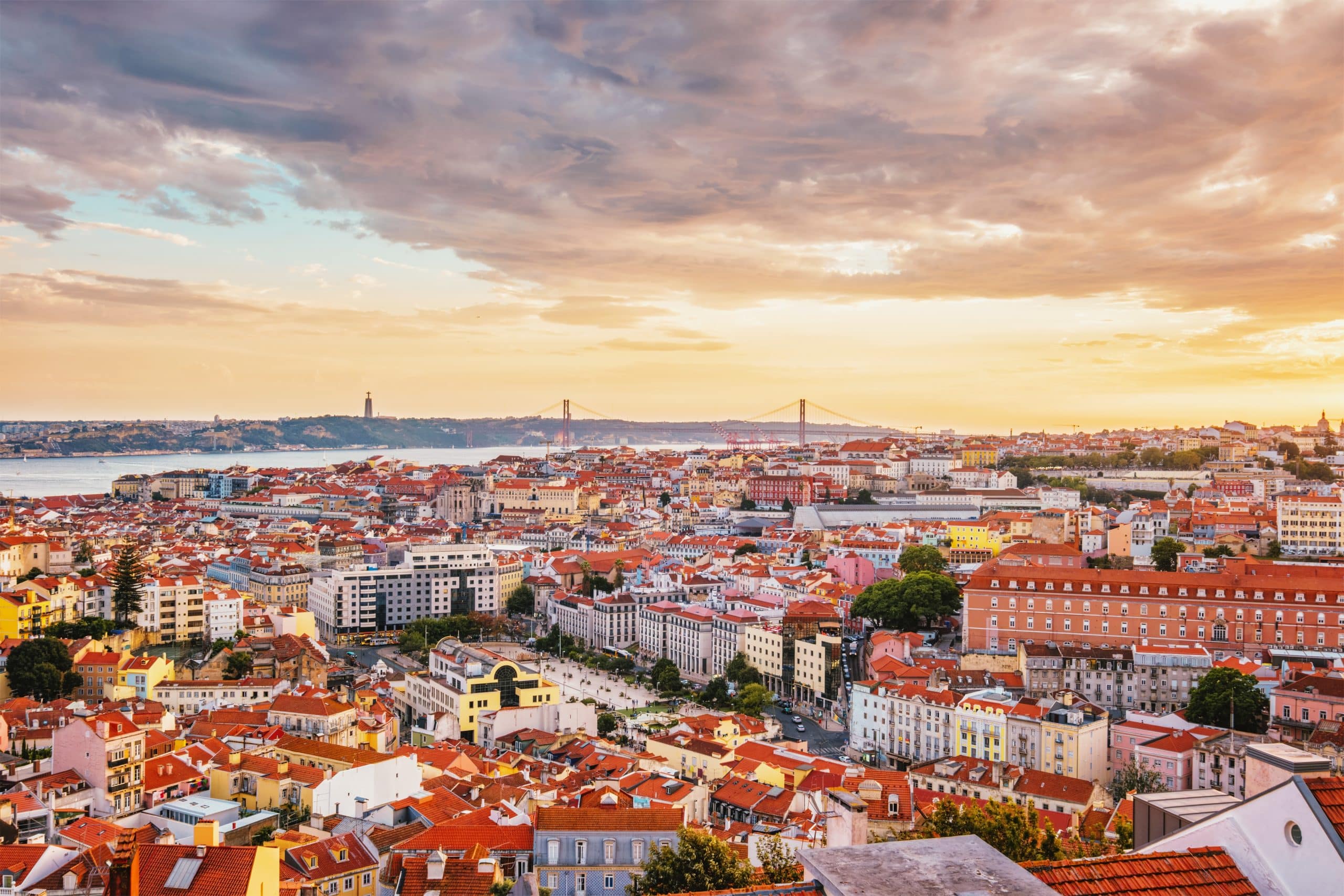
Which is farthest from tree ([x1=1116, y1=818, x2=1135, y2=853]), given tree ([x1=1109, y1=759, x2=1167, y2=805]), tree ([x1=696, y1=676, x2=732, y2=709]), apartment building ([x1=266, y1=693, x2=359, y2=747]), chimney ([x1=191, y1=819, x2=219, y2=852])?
tree ([x1=696, y1=676, x2=732, y2=709])

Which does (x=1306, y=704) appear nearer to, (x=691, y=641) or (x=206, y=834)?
(x=691, y=641)

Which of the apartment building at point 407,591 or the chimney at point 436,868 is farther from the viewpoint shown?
the apartment building at point 407,591

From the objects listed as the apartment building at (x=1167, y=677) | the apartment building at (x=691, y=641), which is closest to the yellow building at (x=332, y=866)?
the apartment building at (x=1167, y=677)

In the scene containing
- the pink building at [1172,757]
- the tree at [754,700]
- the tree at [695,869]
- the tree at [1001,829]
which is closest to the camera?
the tree at [695,869]

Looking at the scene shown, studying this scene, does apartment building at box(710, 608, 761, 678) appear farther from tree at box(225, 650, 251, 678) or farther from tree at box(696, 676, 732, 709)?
tree at box(225, 650, 251, 678)

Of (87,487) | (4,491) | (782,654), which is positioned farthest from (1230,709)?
(87,487)

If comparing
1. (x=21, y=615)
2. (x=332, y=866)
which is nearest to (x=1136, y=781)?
(x=332, y=866)

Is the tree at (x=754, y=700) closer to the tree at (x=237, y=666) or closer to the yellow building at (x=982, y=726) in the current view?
the yellow building at (x=982, y=726)
